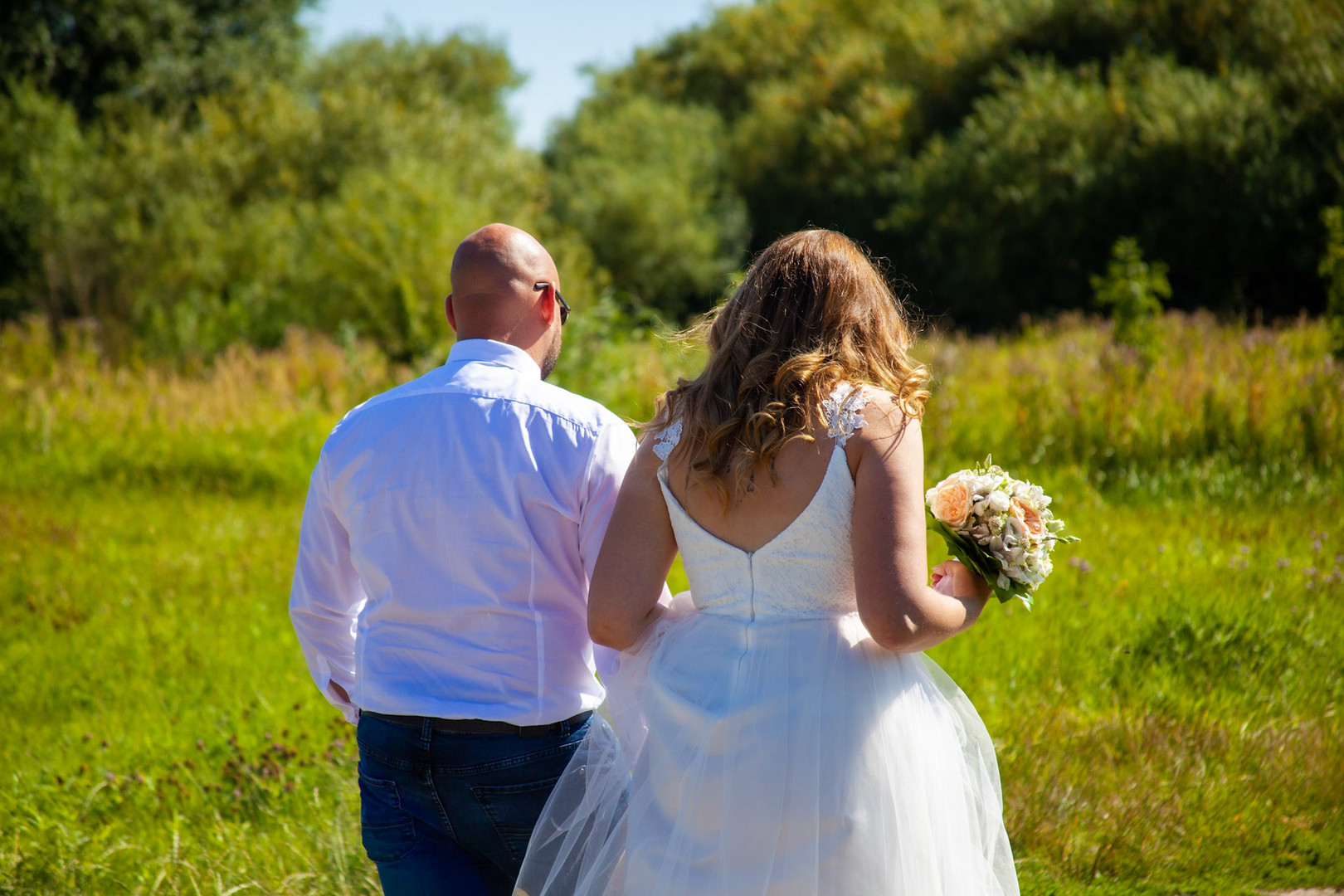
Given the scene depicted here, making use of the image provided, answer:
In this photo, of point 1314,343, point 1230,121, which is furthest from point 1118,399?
point 1230,121

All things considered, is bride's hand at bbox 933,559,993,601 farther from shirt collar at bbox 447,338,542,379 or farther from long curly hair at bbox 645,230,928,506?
shirt collar at bbox 447,338,542,379

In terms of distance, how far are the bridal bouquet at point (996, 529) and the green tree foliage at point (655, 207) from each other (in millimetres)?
25060

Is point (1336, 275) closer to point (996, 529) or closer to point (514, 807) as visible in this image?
point (996, 529)

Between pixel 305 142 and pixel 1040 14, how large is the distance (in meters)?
16.6

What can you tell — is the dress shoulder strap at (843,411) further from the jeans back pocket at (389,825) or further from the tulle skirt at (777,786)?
the jeans back pocket at (389,825)

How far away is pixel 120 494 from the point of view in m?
8.79

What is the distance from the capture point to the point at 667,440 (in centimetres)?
227

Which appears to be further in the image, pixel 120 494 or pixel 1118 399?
pixel 120 494

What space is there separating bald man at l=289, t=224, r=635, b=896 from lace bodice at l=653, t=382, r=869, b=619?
0.26 meters

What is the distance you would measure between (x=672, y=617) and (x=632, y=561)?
0.21 metres

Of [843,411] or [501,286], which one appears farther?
[501,286]

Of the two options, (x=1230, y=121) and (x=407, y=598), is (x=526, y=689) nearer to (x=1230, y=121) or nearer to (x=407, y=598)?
(x=407, y=598)

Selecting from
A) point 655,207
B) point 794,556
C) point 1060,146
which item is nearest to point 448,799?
point 794,556

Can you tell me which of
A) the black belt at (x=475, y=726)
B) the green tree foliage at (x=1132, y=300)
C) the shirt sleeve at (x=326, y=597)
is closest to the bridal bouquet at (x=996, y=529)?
the black belt at (x=475, y=726)
